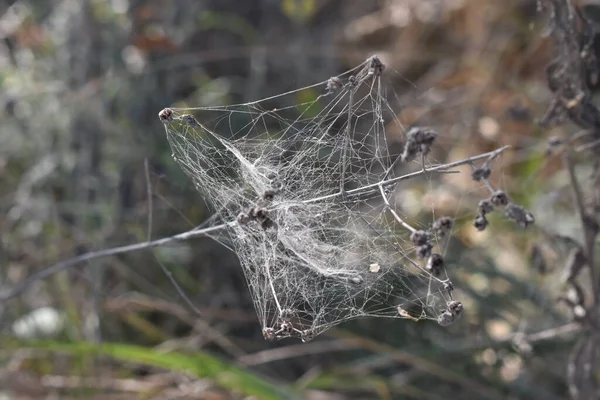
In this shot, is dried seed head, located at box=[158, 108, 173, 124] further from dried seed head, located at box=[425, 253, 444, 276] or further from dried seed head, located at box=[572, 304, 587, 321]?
dried seed head, located at box=[572, 304, 587, 321]

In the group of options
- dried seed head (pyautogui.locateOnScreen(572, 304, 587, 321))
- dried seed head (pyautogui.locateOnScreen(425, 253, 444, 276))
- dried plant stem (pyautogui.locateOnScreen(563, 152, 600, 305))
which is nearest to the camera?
dried seed head (pyautogui.locateOnScreen(425, 253, 444, 276))

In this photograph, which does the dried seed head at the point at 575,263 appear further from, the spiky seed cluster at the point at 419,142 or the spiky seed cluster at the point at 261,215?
the spiky seed cluster at the point at 261,215

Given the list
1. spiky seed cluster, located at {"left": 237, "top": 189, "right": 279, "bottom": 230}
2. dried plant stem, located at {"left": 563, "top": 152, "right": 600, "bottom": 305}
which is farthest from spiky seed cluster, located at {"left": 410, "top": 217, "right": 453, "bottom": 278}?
dried plant stem, located at {"left": 563, "top": 152, "right": 600, "bottom": 305}

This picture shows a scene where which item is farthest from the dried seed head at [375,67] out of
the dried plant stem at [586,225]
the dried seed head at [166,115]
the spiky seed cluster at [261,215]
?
the dried plant stem at [586,225]

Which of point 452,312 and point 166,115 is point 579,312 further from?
point 166,115

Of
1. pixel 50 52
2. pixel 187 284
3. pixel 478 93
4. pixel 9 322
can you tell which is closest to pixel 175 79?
pixel 50 52

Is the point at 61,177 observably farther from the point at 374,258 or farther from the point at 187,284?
the point at 374,258

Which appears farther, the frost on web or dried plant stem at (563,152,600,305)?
dried plant stem at (563,152,600,305)

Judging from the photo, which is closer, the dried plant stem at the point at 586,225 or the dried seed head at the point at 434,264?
the dried seed head at the point at 434,264

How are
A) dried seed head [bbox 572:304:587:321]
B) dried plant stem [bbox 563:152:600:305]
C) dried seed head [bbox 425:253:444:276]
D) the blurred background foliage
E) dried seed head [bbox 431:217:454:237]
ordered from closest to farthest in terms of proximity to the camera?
dried seed head [bbox 425:253:444:276]
dried seed head [bbox 431:217:454:237]
dried plant stem [bbox 563:152:600:305]
dried seed head [bbox 572:304:587:321]
the blurred background foliage
